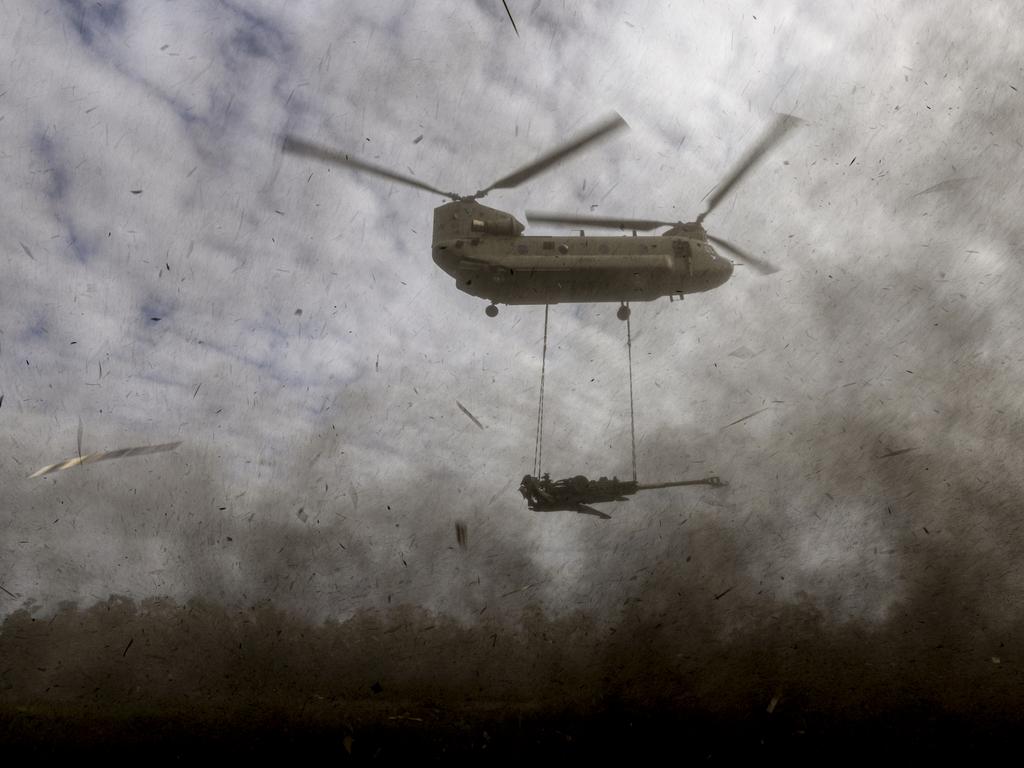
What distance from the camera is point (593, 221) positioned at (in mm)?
15898

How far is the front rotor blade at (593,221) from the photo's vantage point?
49.9ft

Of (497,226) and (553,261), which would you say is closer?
(553,261)


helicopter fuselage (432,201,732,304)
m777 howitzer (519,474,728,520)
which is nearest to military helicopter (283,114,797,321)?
helicopter fuselage (432,201,732,304)

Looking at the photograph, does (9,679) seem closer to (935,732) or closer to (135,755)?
(135,755)

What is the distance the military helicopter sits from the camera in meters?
16.2

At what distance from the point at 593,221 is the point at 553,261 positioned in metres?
1.55

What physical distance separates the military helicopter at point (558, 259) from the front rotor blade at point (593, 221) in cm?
3

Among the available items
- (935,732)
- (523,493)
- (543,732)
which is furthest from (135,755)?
(935,732)

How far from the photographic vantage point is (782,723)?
220 feet

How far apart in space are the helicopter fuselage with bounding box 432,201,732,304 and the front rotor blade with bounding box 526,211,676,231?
0.43 meters

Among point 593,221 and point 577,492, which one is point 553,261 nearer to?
point 593,221

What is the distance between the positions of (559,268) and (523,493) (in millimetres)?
6839

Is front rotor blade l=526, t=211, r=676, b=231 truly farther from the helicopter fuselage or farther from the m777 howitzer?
the m777 howitzer

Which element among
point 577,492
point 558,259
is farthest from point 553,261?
point 577,492
